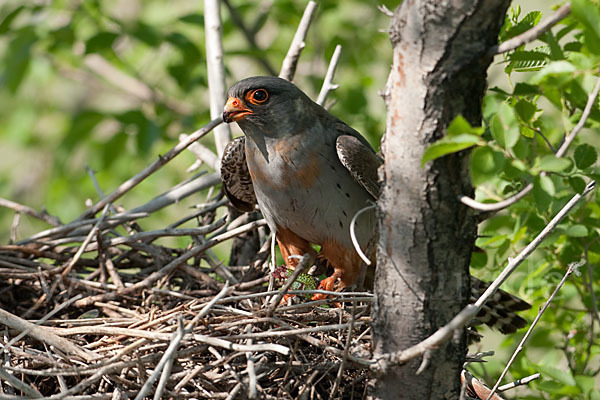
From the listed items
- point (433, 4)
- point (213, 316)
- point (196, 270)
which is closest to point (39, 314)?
point (196, 270)

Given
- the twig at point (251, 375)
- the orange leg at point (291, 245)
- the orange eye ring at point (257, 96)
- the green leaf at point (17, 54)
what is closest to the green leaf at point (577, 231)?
the orange leg at point (291, 245)

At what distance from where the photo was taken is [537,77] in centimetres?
194

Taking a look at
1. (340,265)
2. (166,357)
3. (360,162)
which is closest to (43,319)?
(166,357)

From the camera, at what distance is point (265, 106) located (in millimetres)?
4363

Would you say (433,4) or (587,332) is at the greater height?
(433,4)

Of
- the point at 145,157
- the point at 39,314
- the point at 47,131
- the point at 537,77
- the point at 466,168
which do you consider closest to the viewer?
the point at 537,77

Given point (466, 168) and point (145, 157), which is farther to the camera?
point (145, 157)

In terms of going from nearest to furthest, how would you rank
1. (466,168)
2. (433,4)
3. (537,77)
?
(537,77)
(433,4)
(466,168)

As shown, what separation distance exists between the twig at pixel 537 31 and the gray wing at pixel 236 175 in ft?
8.69

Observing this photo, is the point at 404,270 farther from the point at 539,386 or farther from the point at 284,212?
the point at 284,212

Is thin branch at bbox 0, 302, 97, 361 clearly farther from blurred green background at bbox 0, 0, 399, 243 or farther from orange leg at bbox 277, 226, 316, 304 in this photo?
blurred green background at bbox 0, 0, 399, 243

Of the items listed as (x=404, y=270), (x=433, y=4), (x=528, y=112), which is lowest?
(x=404, y=270)

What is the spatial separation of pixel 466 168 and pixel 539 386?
5.23 feet

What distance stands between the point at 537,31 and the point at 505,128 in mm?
324
